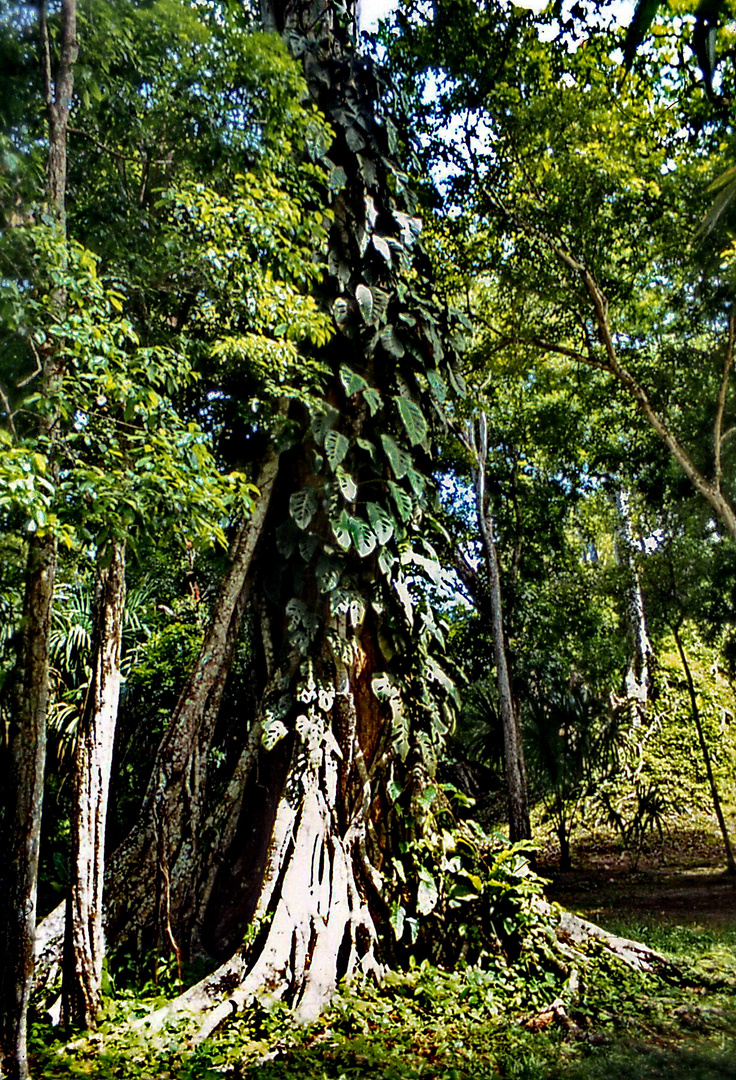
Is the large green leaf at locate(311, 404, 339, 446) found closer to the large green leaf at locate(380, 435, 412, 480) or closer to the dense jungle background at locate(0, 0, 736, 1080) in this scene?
the dense jungle background at locate(0, 0, 736, 1080)

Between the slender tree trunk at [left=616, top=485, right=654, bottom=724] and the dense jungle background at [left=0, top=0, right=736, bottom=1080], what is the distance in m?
4.06

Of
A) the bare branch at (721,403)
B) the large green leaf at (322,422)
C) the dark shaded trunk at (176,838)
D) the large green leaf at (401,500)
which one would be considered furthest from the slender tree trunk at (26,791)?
the bare branch at (721,403)

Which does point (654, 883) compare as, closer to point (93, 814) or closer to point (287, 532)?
point (287, 532)

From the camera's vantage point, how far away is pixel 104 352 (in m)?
3.80

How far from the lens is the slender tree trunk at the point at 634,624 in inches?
542

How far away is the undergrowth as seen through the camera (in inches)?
147

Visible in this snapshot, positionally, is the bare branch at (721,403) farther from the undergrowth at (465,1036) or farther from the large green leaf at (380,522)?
the undergrowth at (465,1036)

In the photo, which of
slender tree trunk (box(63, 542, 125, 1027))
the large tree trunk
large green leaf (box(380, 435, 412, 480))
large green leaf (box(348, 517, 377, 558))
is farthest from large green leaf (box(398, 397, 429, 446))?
slender tree trunk (box(63, 542, 125, 1027))

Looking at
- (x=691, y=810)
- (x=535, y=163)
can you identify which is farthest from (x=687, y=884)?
(x=535, y=163)

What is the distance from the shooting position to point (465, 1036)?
4273 mm

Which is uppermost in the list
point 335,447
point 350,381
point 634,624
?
point 634,624

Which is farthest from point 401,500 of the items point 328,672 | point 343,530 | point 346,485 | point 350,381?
point 328,672

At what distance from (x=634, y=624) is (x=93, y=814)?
42.4 feet

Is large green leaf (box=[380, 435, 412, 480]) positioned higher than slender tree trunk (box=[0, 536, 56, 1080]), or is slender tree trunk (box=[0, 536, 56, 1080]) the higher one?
large green leaf (box=[380, 435, 412, 480])
